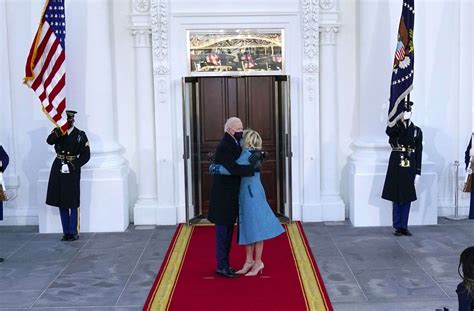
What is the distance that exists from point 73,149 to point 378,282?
423cm

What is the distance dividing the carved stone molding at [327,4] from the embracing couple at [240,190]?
11.8ft

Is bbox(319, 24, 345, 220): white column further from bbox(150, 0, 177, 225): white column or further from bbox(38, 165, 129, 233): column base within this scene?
bbox(38, 165, 129, 233): column base

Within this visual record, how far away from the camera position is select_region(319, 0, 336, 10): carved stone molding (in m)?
9.78

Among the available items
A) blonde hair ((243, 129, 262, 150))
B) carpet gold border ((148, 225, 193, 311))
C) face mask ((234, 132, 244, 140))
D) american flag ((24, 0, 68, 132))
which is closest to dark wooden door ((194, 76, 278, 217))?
carpet gold border ((148, 225, 193, 311))

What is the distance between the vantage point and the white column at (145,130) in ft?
32.1

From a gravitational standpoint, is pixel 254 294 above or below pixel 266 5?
below

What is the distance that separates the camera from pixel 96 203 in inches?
368

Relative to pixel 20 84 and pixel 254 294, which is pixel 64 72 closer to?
pixel 20 84

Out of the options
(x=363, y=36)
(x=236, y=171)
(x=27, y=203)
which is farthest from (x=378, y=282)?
(x=27, y=203)

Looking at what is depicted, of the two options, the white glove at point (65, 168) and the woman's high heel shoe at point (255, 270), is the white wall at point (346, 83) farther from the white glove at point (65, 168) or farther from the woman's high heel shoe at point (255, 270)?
the white glove at point (65, 168)

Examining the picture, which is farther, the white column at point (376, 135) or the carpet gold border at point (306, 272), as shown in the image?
the white column at point (376, 135)

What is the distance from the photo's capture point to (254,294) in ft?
21.7

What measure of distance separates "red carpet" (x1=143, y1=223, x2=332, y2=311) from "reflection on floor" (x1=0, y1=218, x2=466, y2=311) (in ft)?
0.52

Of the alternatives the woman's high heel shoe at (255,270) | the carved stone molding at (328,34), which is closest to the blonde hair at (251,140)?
the woman's high heel shoe at (255,270)
